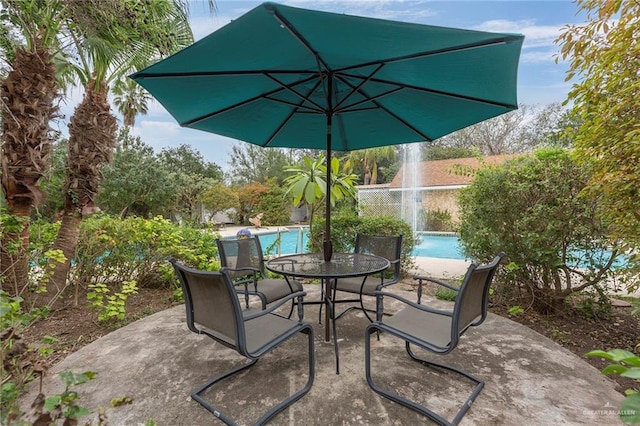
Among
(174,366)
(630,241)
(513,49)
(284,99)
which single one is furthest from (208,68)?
(630,241)

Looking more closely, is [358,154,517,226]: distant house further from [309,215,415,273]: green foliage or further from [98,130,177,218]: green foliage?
[98,130,177,218]: green foliage

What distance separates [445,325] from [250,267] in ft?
6.13

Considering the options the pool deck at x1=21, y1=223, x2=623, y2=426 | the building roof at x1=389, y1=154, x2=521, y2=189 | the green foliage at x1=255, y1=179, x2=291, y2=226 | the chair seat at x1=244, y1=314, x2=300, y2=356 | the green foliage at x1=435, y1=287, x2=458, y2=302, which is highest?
A: the building roof at x1=389, y1=154, x2=521, y2=189

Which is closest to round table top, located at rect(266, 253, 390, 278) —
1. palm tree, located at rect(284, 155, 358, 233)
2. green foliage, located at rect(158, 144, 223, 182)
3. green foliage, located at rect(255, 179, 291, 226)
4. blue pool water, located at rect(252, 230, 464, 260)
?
palm tree, located at rect(284, 155, 358, 233)

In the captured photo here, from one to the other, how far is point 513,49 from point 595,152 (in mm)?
1265

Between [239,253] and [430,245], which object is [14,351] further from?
[430,245]

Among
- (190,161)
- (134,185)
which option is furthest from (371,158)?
(134,185)

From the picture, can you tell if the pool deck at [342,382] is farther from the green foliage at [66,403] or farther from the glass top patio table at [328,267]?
the green foliage at [66,403]

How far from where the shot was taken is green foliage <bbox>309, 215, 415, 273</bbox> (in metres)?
4.88

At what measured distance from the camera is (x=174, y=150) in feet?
60.0

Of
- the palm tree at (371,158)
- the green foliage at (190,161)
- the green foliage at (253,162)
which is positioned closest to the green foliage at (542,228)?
the palm tree at (371,158)

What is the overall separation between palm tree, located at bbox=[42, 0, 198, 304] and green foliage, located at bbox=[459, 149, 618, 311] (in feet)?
14.3

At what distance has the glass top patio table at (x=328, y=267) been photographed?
225 centimetres

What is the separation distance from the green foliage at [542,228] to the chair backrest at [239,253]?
8.67 ft
